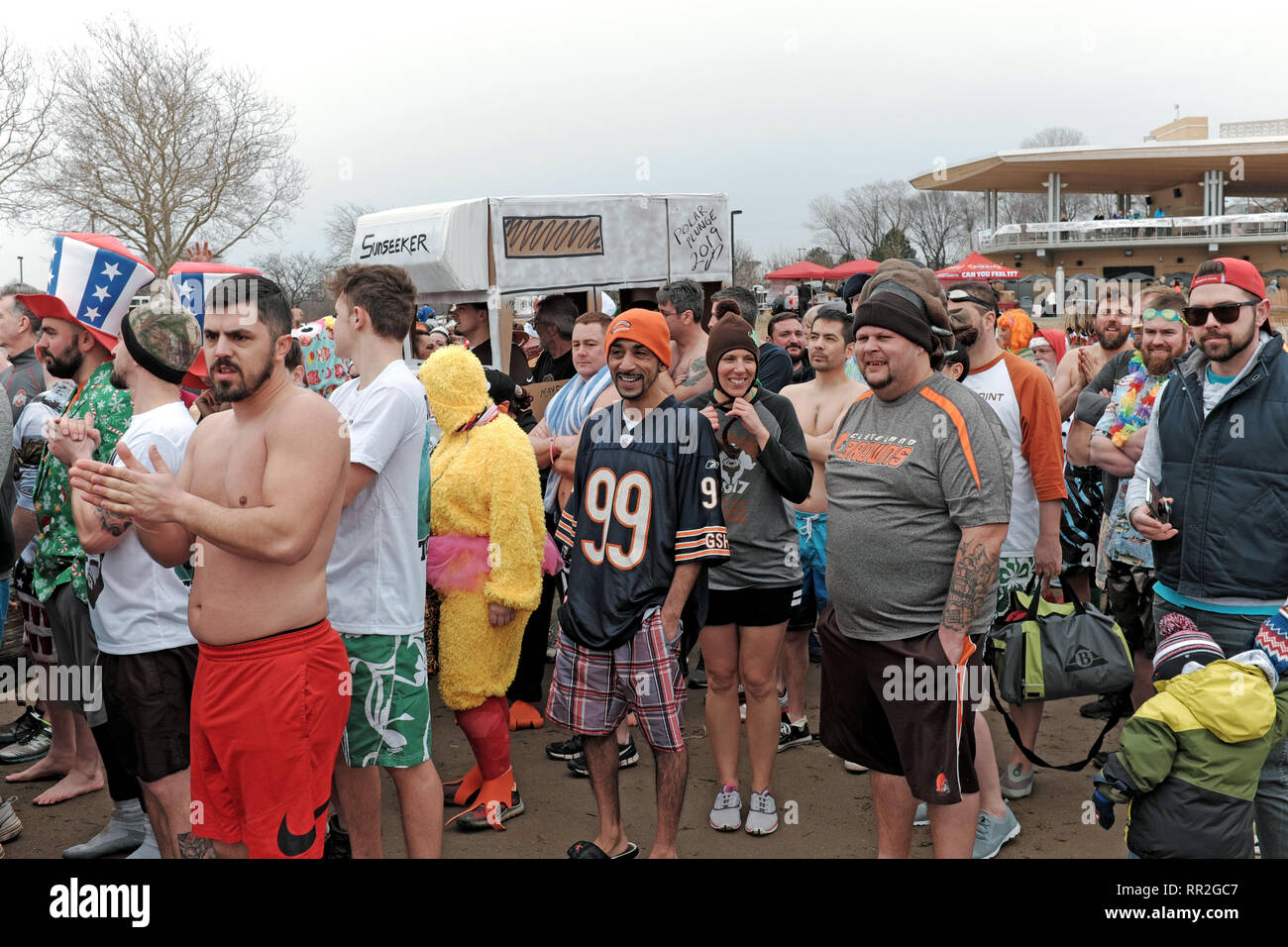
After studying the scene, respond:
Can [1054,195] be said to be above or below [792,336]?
above

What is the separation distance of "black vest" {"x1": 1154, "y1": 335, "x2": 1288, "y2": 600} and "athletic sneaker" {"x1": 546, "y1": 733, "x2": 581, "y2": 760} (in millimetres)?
2910

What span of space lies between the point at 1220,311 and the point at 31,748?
5.99 metres

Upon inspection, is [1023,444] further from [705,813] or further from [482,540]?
[482,540]

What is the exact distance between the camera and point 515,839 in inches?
166

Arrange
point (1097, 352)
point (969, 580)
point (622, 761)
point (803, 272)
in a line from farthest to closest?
point (803, 272) → point (1097, 352) → point (622, 761) → point (969, 580)

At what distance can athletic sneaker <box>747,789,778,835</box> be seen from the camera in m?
4.19

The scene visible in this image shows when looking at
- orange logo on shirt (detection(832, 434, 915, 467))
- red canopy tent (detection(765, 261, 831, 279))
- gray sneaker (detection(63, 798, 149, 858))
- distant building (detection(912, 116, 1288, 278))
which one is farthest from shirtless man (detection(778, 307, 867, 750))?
distant building (detection(912, 116, 1288, 278))

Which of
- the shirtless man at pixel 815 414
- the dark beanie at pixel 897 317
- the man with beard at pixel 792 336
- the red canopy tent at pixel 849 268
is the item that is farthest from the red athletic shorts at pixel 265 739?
the red canopy tent at pixel 849 268

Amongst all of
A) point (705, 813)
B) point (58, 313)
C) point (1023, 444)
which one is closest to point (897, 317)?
point (1023, 444)

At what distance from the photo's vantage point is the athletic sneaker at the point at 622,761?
488 centimetres

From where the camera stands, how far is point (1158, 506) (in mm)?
3510

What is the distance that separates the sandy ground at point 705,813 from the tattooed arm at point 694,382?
1866 mm
